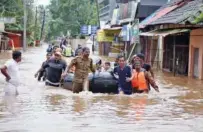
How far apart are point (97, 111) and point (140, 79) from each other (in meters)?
2.33

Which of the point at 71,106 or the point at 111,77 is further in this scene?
the point at 111,77

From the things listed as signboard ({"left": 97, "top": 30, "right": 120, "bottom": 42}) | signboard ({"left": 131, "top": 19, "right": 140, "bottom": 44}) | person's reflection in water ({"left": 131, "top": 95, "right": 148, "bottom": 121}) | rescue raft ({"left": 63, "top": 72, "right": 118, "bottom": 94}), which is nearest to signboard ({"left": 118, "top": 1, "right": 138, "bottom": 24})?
signboard ({"left": 97, "top": 30, "right": 120, "bottom": 42})

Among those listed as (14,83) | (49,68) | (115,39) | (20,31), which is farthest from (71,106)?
(20,31)

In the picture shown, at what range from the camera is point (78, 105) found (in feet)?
39.3

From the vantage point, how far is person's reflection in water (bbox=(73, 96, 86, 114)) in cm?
1107

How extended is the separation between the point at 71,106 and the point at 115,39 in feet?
112

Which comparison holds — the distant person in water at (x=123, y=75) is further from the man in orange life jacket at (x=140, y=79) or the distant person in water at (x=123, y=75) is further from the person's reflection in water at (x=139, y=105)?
the person's reflection in water at (x=139, y=105)

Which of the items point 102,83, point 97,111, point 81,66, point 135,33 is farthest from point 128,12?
point 97,111

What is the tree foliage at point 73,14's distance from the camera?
7844 cm

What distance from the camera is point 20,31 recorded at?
67.7 m

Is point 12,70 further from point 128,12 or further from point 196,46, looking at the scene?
point 128,12

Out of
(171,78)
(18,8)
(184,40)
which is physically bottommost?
(171,78)

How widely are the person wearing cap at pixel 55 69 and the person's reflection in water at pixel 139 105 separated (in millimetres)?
2963

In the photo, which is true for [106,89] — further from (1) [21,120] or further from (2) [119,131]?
(2) [119,131]
